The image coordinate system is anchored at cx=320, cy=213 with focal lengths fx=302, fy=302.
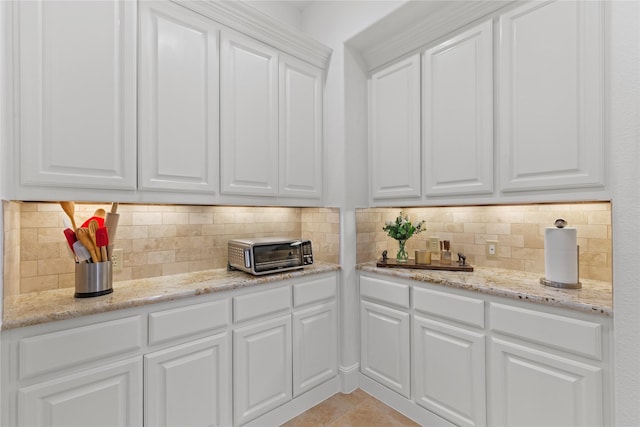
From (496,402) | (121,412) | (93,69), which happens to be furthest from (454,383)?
(93,69)

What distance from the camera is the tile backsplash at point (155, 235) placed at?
4.98ft

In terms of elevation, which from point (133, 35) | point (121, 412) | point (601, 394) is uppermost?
point (133, 35)

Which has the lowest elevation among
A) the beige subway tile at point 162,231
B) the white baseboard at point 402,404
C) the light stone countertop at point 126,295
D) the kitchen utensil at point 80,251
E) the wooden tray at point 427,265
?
the white baseboard at point 402,404

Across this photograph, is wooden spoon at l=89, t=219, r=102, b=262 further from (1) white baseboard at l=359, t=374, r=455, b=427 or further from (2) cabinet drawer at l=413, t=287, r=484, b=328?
(1) white baseboard at l=359, t=374, r=455, b=427

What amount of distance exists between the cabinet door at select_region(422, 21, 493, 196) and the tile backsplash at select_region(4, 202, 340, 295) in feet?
2.76

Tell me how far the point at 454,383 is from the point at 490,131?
151 cm

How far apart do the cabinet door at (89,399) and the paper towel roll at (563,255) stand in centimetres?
215

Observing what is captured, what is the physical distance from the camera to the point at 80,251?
4.71 ft

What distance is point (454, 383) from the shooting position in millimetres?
1794

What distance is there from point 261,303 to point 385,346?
973mm

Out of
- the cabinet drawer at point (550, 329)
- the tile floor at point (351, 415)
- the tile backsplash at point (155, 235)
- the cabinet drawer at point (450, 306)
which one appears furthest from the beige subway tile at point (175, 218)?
the cabinet drawer at point (550, 329)

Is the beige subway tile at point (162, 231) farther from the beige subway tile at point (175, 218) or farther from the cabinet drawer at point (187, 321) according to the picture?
the cabinet drawer at point (187, 321)

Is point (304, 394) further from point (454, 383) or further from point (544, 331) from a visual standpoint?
point (544, 331)

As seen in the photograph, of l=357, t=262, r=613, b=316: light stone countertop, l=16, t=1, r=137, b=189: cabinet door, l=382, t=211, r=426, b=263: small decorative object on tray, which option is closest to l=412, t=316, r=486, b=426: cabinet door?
l=357, t=262, r=613, b=316: light stone countertop
